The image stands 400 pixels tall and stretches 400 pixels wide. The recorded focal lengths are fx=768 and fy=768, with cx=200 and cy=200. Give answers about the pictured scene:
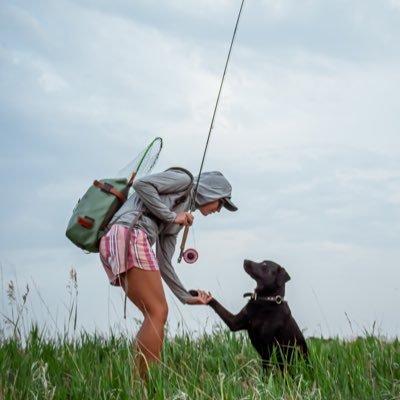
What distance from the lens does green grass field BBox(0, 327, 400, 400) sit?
5.00 m

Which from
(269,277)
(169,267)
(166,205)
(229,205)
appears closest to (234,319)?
(269,277)

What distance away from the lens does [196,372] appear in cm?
601

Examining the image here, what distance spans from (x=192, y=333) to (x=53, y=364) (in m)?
1.45

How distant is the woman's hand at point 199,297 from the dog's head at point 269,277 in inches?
16.1

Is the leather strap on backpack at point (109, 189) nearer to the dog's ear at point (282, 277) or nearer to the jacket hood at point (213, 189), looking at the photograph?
the jacket hood at point (213, 189)

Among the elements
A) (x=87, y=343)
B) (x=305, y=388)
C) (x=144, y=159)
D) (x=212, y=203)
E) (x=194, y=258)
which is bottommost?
(x=305, y=388)

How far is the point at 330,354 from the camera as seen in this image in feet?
22.4

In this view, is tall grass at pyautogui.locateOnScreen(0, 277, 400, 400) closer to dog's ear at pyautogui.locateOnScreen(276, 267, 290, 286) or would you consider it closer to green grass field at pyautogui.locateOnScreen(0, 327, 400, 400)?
green grass field at pyautogui.locateOnScreen(0, 327, 400, 400)

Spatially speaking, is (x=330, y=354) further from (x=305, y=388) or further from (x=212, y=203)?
(x=212, y=203)

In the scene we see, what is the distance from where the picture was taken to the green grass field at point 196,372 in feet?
16.4

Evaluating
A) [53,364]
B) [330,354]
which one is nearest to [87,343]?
[53,364]

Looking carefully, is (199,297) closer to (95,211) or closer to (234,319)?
(234,319)

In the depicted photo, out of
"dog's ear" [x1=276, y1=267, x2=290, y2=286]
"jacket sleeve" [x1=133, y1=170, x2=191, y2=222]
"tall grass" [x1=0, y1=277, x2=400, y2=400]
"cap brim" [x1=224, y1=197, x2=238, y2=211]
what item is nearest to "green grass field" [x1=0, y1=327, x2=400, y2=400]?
"tall grass" [x1=0, y1=277, x2=400, y2=400]

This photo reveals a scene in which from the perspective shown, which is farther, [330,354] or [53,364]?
[330,354]
